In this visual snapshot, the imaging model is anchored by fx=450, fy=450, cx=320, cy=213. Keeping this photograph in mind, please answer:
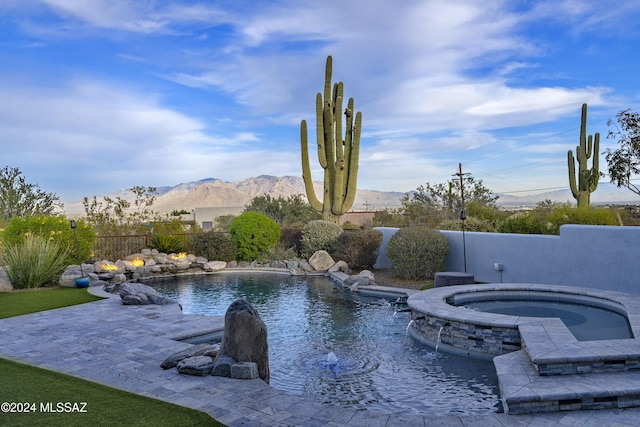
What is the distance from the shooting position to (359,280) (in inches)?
460

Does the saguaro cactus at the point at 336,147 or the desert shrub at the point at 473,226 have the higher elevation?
the saguaro cactus at the point at 336,147

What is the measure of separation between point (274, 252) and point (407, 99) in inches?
298

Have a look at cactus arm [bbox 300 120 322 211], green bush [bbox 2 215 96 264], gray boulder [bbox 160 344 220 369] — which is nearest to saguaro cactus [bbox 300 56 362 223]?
cactus arm [bbox 300 120 322 211]

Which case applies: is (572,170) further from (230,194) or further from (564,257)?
(230,194)

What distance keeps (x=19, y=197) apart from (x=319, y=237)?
51.8 ft

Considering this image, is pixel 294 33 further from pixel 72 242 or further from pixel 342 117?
pixel 72 242

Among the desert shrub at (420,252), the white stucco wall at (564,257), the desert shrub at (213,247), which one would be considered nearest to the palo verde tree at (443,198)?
the desert shrub at (213,247)

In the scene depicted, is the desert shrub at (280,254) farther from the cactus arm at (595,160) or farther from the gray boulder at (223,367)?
the cactus arm at (595,160)

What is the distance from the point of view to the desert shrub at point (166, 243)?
16.6 metres

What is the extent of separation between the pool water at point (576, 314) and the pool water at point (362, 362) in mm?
1347

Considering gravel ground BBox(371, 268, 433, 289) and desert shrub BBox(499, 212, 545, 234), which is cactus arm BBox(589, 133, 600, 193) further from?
gravel ground BBox(371, 268, 433, 289)

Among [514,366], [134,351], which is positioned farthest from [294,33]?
[514,366]

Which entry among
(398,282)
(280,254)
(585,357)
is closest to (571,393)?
(585,357)

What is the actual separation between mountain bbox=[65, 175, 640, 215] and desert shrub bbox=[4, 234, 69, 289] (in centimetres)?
4858
